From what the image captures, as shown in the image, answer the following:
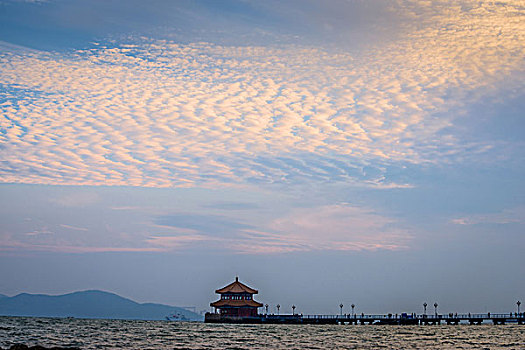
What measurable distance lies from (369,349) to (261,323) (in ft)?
221

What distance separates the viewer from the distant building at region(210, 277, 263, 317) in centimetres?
12144

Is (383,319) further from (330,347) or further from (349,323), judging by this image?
(330,347)

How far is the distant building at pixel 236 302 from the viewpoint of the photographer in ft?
398

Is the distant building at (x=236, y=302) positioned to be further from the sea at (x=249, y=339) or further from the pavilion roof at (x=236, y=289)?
the sea at (x=249, y=339)

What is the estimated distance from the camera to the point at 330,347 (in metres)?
58.1

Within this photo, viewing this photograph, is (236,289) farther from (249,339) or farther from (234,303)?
(249,339)

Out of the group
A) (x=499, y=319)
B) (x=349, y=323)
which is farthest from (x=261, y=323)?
(x=499, y=319)

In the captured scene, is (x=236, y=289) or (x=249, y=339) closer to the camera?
(x=249, y=339)

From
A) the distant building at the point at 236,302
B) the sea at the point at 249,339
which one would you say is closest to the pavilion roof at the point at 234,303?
the distant building at the point at 236,302

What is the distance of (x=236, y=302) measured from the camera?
12150 cm

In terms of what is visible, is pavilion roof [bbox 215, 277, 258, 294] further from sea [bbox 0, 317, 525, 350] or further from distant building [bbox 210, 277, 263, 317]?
sea [bbox 0, 317, 525, 350]

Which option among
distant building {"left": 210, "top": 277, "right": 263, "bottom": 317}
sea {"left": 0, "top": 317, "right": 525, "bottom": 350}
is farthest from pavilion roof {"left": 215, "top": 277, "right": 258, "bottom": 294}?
sea {"left": 0, "top": 317, "right": 525, "bottom": 350}

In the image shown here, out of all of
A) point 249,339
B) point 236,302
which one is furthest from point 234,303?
point 249,339

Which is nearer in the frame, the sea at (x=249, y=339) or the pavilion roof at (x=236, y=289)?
the sea at (x=249, y=339)
